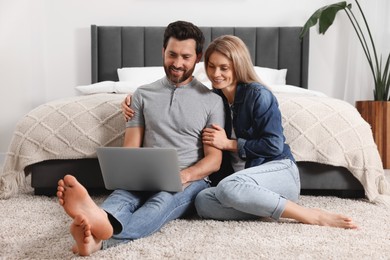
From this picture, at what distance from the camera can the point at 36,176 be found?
232cm

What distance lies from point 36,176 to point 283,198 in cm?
118

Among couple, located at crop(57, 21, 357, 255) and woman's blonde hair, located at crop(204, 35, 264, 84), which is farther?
woman's blonde hair, located at crop(204, 35, 264, 84)

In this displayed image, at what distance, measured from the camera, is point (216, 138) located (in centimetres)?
187

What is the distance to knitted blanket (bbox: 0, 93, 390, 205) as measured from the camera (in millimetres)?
2223

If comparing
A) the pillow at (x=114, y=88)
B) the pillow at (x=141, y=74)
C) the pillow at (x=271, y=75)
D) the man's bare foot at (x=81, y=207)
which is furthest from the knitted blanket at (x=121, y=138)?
the pillow at (x=271, y=75)

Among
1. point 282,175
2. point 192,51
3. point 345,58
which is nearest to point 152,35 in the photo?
point 345,58

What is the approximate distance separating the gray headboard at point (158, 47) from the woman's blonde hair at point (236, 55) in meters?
2.11

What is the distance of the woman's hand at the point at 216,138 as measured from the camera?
1.87 m

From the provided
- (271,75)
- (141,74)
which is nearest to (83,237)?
(141,74)

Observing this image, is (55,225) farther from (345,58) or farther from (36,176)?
(345,58)

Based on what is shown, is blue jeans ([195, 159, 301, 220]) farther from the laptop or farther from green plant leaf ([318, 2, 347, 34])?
green plant leaf ([318, 2, 347, 34])

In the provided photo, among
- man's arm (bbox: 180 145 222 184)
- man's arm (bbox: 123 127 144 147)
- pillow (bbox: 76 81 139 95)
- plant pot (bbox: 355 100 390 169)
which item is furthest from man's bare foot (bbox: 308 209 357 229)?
plant pot (bbox: 355 100 390 169)

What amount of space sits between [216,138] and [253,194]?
11.2 inches

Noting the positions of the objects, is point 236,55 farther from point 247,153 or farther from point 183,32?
point 247,153
